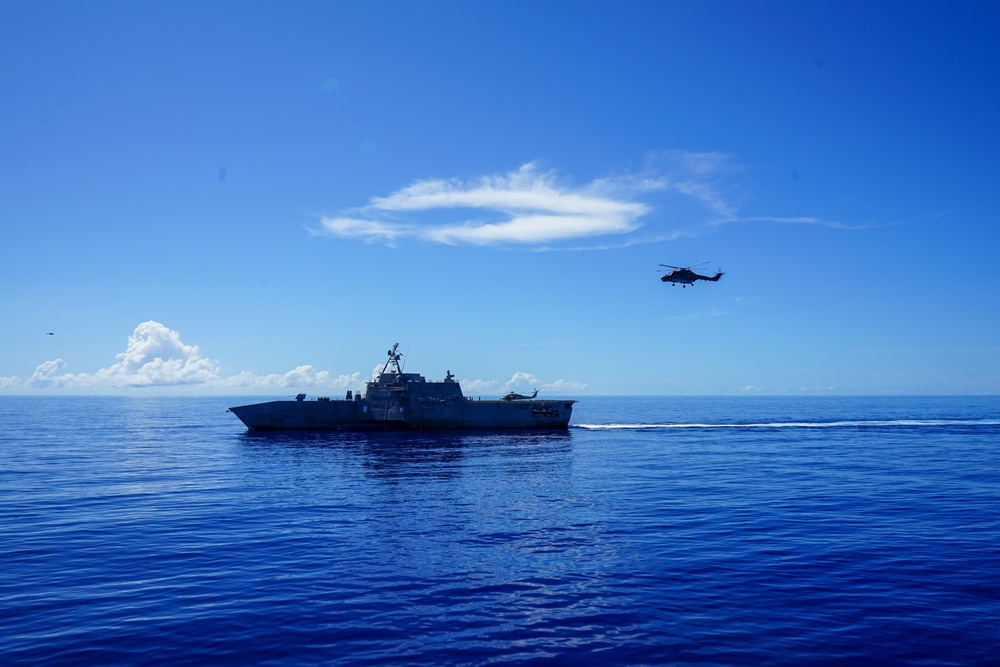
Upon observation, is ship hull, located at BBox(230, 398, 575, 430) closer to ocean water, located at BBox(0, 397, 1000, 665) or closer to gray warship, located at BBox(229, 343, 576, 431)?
gray warship, located at BBox(229, 343, 576, 431)

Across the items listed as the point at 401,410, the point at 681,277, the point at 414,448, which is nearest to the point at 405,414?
the point at 401,410

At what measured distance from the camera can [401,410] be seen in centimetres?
8656

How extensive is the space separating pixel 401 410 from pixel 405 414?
0.81m

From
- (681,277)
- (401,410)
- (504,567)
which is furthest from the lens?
(401,410)

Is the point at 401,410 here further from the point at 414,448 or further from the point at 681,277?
the point at 681,277

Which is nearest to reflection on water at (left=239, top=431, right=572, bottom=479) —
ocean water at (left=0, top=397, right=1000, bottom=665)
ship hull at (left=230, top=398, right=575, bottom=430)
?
ship hull at (left=230, top=398, right=575, bottom=430)

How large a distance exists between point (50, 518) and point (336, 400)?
2327 inches

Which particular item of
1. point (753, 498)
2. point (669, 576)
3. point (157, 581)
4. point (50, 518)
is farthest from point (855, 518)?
point (50, 518)

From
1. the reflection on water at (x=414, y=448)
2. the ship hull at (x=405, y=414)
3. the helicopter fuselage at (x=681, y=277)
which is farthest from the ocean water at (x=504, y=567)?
the ship hull at (x=405, y=414)

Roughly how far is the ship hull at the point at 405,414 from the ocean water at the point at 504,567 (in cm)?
3899

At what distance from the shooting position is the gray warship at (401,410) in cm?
8575

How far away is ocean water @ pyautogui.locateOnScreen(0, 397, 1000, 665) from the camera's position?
14.1 m

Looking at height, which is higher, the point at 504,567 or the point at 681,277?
the point at 681,277

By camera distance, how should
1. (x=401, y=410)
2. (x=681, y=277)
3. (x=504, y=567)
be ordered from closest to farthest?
(x=504, y=567) → (x=681, y=277) → (x=401, y=410)
